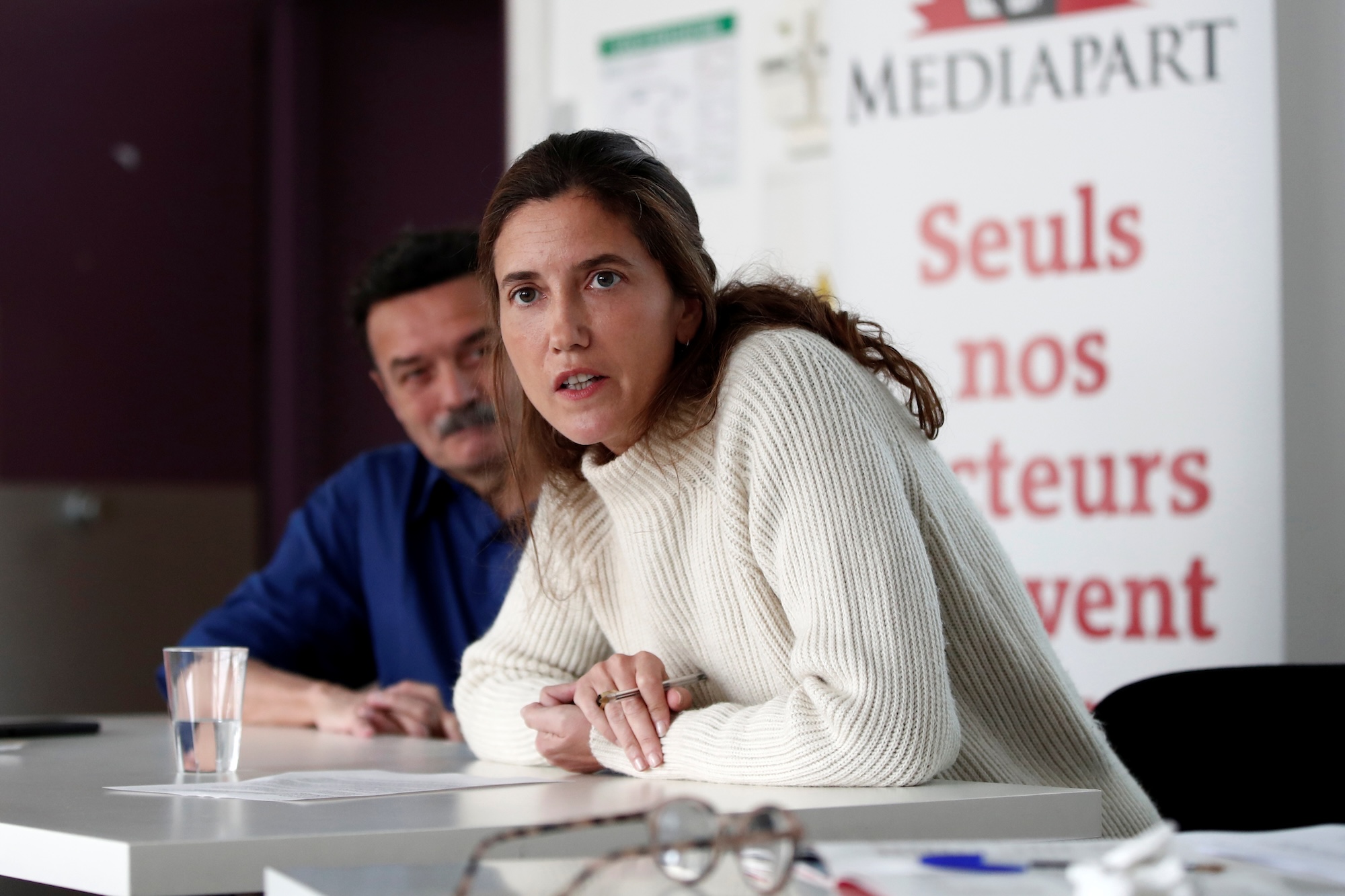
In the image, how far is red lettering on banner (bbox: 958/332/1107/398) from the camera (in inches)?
87.1

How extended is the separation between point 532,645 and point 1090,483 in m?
1.08

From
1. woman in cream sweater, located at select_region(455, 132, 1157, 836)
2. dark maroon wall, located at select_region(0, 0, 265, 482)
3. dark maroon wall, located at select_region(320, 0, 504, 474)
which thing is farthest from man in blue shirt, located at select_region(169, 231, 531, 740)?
dark maroon wall, located at select_region(320, 0, 504, 474)

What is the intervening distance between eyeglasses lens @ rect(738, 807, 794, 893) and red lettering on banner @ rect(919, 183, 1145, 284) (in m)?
1.70

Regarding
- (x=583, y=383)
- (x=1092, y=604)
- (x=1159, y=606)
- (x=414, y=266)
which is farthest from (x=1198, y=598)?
(x=414, y=266)

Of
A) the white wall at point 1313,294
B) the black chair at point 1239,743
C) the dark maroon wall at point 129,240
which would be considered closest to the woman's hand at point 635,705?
the black chair at point 1239,743

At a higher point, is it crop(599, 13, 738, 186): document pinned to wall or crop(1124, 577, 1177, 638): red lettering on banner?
crop(599, 13, 738, 186): document pinned to wall

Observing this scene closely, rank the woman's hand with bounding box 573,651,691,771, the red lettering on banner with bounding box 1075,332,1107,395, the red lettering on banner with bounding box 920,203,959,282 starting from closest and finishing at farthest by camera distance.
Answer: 1. the woman's hand with bounding box 573,651,691,771
2. the red lettering on banner with bounding box 1075,332,1107,395
3. the red lettering on banner with bounding box 920,203,959,282

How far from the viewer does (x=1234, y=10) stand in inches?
82.9

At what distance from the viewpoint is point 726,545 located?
1309mm

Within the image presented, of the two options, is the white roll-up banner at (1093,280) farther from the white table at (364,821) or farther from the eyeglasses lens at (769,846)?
the eyeglasses lens at (769,846)

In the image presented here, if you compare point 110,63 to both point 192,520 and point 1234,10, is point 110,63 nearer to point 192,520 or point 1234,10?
point 192,520

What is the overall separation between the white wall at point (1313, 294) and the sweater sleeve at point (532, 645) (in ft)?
4.14

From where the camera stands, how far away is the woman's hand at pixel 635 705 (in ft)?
3.92

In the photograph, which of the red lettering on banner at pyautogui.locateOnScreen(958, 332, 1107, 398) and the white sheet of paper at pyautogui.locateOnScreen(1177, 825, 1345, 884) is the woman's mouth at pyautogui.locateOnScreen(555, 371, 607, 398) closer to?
the white sheet of paper at pyautogui.locateOnScreen(1177, 825, 1345, 884)
